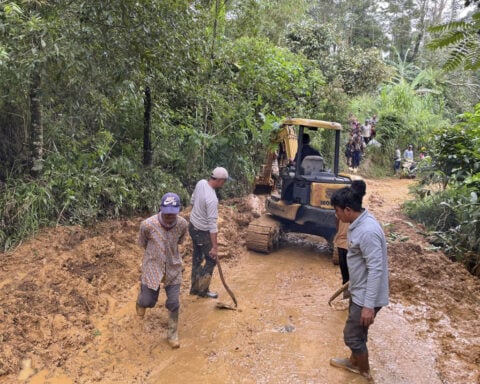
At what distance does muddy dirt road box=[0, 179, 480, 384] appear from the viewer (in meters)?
4.07

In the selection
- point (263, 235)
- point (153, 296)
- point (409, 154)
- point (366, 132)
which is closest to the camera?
point (153, 296)

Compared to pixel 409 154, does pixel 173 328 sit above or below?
below

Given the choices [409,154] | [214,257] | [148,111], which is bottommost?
[214,257]

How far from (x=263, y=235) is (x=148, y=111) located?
11.2 feet

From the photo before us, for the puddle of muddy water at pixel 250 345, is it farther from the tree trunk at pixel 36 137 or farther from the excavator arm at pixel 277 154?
the excavator arm at pixel 277 154

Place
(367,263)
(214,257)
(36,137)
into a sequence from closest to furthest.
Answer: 1. (367,263)
2. (214,257)
3. (36,137)

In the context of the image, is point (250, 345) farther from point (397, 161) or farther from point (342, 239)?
point (397, 161)

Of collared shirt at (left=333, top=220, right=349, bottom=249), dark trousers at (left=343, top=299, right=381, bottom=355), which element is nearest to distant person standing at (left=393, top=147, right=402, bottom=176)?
collared shirt at (left=333, top=220, right=349, bottom=249)

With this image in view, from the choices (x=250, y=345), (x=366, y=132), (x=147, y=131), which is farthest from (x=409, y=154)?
(x=250, y=345)

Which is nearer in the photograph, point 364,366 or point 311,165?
point 364,366

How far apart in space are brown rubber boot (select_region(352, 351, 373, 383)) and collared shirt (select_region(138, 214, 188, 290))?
6.53 feet

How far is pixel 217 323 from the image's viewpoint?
198 inches

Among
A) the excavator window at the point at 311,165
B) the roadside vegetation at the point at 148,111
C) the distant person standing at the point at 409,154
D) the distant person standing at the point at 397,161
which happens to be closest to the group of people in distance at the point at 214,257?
the roadside vegetation at the point at 148,111

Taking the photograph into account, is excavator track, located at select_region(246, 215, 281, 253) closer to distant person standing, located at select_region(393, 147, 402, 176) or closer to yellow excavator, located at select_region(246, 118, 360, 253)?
yellow excavator, located at select_region(246, 118, 360, 253)
